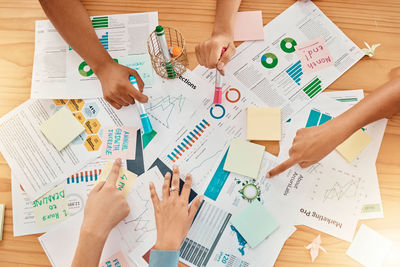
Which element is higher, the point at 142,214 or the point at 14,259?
the point at 142,214

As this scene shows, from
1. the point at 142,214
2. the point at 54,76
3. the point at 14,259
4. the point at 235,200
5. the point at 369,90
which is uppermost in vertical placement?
the point at 369,90

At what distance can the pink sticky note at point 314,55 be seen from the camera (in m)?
0.86

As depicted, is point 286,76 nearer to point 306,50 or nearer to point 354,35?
point 306,50

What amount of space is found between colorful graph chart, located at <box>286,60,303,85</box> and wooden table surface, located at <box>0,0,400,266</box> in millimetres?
95

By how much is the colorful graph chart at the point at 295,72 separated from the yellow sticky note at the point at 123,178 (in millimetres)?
540

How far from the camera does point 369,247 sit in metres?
0.75

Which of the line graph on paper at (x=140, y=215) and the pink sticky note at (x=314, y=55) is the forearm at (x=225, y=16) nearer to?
the pink sticky note at (x=314, y=55)

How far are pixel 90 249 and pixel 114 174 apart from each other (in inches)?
7.9

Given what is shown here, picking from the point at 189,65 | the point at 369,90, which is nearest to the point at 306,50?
the point at 369,90

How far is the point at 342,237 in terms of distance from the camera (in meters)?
0.75

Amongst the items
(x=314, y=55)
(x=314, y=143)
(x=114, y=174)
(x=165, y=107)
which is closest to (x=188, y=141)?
(x=165, y=107)

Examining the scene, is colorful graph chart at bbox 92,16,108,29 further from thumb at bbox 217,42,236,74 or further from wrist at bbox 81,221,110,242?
wrist at bbox 81,221,110,242

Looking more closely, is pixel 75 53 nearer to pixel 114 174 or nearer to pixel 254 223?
pixel 114 174

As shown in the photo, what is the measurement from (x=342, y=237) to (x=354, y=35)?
59 centimetres
